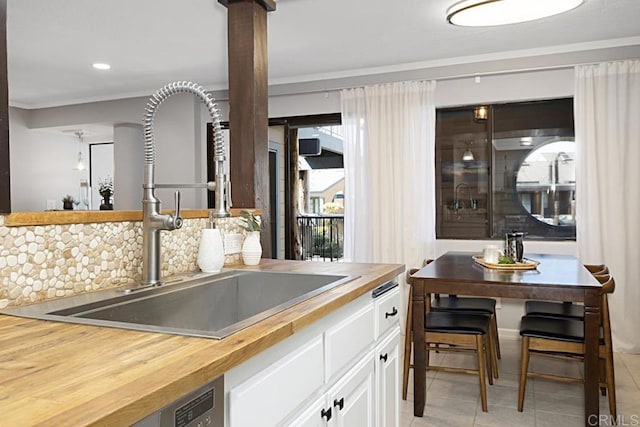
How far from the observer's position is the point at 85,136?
24.5 ft

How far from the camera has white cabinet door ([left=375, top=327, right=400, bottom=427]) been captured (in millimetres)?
1854


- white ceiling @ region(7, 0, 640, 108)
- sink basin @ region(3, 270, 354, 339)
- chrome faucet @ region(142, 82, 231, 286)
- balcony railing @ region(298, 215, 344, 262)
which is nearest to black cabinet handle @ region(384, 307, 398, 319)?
sink basin @ region(3, 270, 354, 339)

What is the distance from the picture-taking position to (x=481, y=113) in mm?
4629

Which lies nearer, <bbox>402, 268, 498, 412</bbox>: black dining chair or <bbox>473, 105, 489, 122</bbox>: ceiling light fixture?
<bbox>402, 268, 498, 412</bbox>: black dining chair

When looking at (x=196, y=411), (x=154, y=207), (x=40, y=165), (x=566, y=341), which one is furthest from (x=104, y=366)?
(x=40, y=165)

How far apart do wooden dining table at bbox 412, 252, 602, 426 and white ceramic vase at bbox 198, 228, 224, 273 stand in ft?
4.20

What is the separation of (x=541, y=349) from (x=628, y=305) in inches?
73.8

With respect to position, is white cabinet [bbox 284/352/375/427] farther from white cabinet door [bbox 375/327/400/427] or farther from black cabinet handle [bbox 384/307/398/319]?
black cabinet handle [bbox 384/307/398/319]

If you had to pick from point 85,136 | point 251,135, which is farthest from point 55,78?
point 251,135

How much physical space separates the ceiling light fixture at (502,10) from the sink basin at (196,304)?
208 cm

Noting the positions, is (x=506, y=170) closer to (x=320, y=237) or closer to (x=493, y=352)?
(x=493, y=352)

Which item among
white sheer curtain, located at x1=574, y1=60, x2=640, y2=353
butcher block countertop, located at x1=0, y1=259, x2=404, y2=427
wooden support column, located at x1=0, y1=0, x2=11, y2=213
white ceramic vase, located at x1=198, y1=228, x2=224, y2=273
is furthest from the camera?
white sheer curtain, located at x1=574, y1=60, x2=640, y2=353

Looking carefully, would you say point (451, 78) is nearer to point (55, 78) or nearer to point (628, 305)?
point (628, 305)

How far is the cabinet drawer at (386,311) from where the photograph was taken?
185 cm
